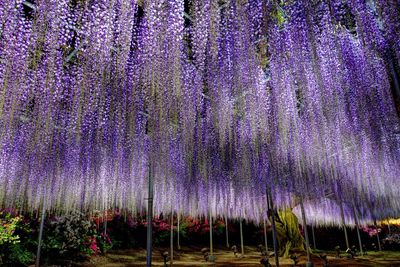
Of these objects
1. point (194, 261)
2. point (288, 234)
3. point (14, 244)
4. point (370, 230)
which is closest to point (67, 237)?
point (14, 244)

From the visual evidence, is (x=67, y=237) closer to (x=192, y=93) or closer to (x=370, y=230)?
(x=192, y=93)

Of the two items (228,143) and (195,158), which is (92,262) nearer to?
(195,158)

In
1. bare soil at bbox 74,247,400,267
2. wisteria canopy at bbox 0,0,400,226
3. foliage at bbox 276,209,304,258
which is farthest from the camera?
foliage at bbox 276,209,304,258

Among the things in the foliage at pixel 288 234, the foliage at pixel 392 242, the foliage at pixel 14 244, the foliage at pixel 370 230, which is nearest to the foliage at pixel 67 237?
the foliage at pixel 14 244

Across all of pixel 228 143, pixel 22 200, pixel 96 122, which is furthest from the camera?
pixel 22 200

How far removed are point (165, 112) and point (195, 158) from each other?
3.86 meters

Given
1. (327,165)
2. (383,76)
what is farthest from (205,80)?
(327,165)

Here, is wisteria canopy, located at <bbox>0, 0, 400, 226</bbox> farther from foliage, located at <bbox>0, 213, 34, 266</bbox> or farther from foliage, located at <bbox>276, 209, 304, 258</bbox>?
foliage, located at <bbox>276, 209, 304, 258</bbox>

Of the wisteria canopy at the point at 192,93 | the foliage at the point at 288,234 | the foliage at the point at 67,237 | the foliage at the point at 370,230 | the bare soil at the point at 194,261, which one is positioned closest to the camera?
the wisteria canopy at the point at 192,93

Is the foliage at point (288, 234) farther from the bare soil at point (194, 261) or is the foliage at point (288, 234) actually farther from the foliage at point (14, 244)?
the foliage at point (14, 244)

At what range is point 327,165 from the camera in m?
10.4

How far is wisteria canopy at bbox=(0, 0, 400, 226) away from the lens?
442 cm

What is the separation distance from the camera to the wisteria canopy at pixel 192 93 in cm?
442

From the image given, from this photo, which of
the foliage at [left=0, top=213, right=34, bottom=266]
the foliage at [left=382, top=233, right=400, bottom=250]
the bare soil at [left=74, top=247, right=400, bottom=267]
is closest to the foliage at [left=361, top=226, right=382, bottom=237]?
the foliage at [left=382, top=233, right=400, bottom=250]
